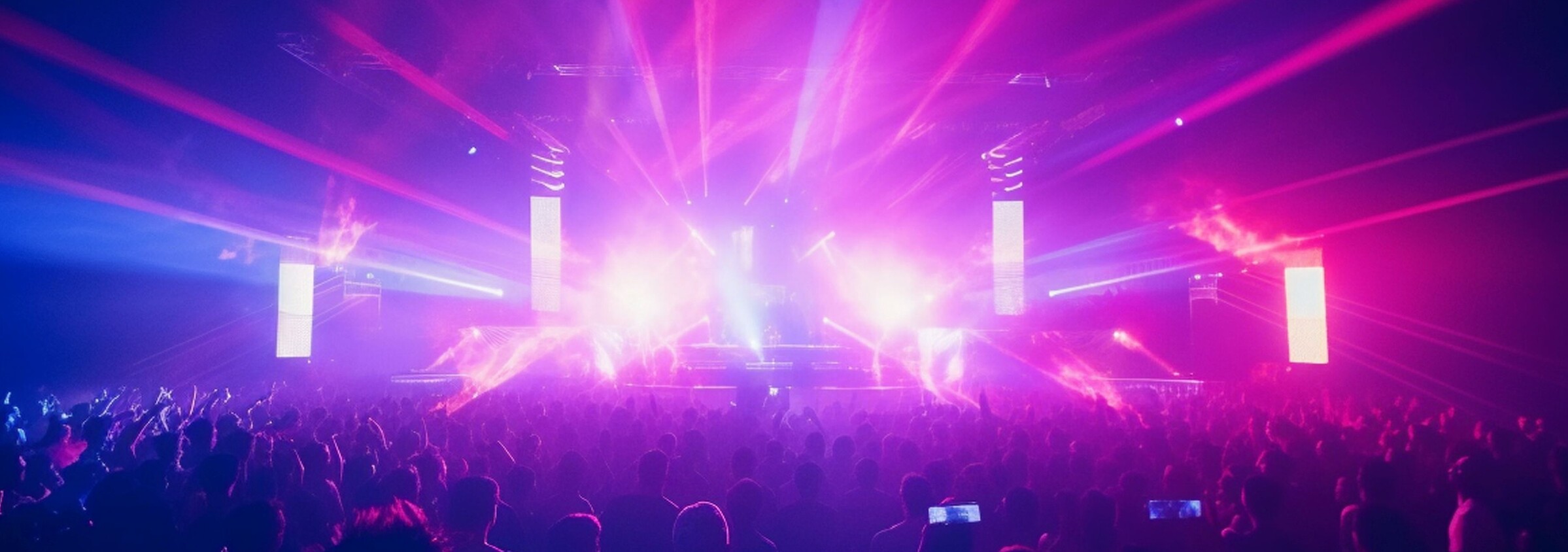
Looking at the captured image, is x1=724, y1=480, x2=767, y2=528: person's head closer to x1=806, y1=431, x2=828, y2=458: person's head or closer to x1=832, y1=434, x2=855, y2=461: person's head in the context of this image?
x1=832, y1=434, x2=855, y2=461: person's head

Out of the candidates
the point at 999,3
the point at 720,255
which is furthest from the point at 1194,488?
the point at 720,255

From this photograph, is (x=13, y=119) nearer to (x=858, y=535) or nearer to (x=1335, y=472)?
(x=858, y=535)

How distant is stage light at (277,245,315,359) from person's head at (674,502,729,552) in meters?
14.9

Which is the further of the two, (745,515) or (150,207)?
(150,207)

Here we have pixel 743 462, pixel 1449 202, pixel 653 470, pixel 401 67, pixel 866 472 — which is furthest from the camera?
pixel 401 67

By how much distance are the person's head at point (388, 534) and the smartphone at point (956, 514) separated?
7.02 ft

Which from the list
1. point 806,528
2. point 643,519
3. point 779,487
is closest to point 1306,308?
point 779,487

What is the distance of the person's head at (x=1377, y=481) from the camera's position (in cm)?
419

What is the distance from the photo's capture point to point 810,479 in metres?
5.02

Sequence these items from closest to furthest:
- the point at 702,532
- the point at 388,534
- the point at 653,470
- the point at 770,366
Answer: the point at 388,534 → the point at 702,532 → the point at 653,470 → the point at 770,366

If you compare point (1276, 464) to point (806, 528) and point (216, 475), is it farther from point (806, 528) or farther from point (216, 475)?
point (216, 475)

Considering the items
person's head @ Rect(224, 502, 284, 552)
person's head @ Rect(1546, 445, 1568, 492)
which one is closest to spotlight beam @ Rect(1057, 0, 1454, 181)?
person's head @ Rect(1546, 445, 1568, 492)

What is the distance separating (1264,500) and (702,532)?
2690mm

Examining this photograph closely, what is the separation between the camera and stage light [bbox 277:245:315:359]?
15938mm
